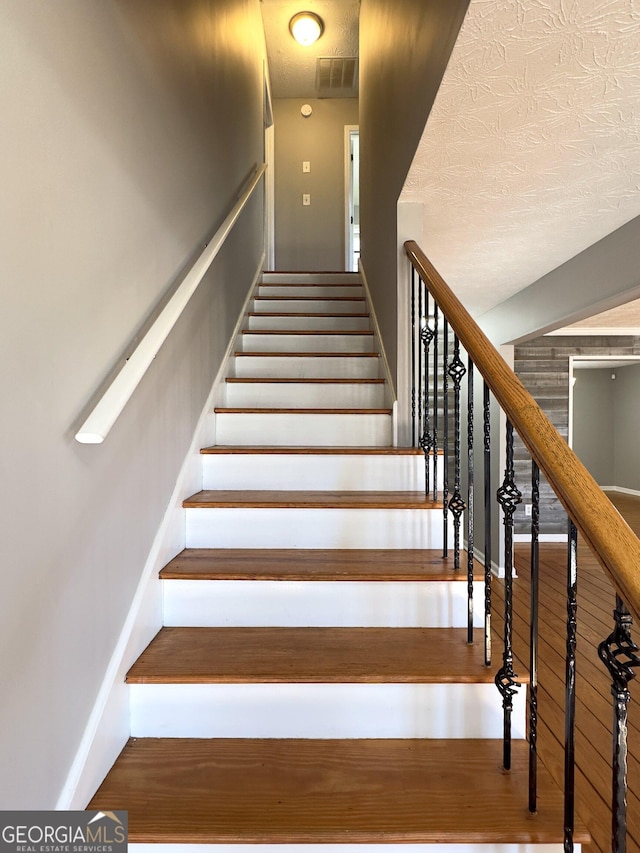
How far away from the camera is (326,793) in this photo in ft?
3.59

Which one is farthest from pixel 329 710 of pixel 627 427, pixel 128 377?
pixel 627 427

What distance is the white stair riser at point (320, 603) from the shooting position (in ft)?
5.04

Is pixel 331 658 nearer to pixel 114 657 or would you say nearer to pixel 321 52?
pixel 114 657

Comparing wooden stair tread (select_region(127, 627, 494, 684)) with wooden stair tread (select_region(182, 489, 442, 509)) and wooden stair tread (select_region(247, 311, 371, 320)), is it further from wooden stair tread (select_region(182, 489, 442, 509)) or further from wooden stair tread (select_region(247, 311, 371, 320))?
wooden stair tread (select_region(247, 311, 371, 320))

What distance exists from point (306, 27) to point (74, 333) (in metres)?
5.09

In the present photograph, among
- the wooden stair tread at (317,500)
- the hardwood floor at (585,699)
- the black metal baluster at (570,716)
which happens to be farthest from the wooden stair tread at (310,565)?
the black metal baluster at (570,716)

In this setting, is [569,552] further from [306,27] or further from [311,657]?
[306,27]

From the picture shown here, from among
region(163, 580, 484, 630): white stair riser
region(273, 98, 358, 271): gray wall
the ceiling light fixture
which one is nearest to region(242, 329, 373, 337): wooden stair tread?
region(163, 580, 484, 630): white stair riser

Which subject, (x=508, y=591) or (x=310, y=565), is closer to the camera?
(x=508, y=591)

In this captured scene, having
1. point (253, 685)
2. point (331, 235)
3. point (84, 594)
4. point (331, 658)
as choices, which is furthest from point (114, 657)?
point (331, 235)

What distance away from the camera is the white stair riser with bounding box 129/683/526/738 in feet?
4.20

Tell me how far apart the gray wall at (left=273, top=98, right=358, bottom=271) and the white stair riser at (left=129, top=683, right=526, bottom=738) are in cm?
567

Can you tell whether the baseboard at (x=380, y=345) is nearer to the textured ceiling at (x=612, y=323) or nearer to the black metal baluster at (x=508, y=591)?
the black metal baluster at (x=508, y=591)

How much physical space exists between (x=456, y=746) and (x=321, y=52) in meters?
6.32
